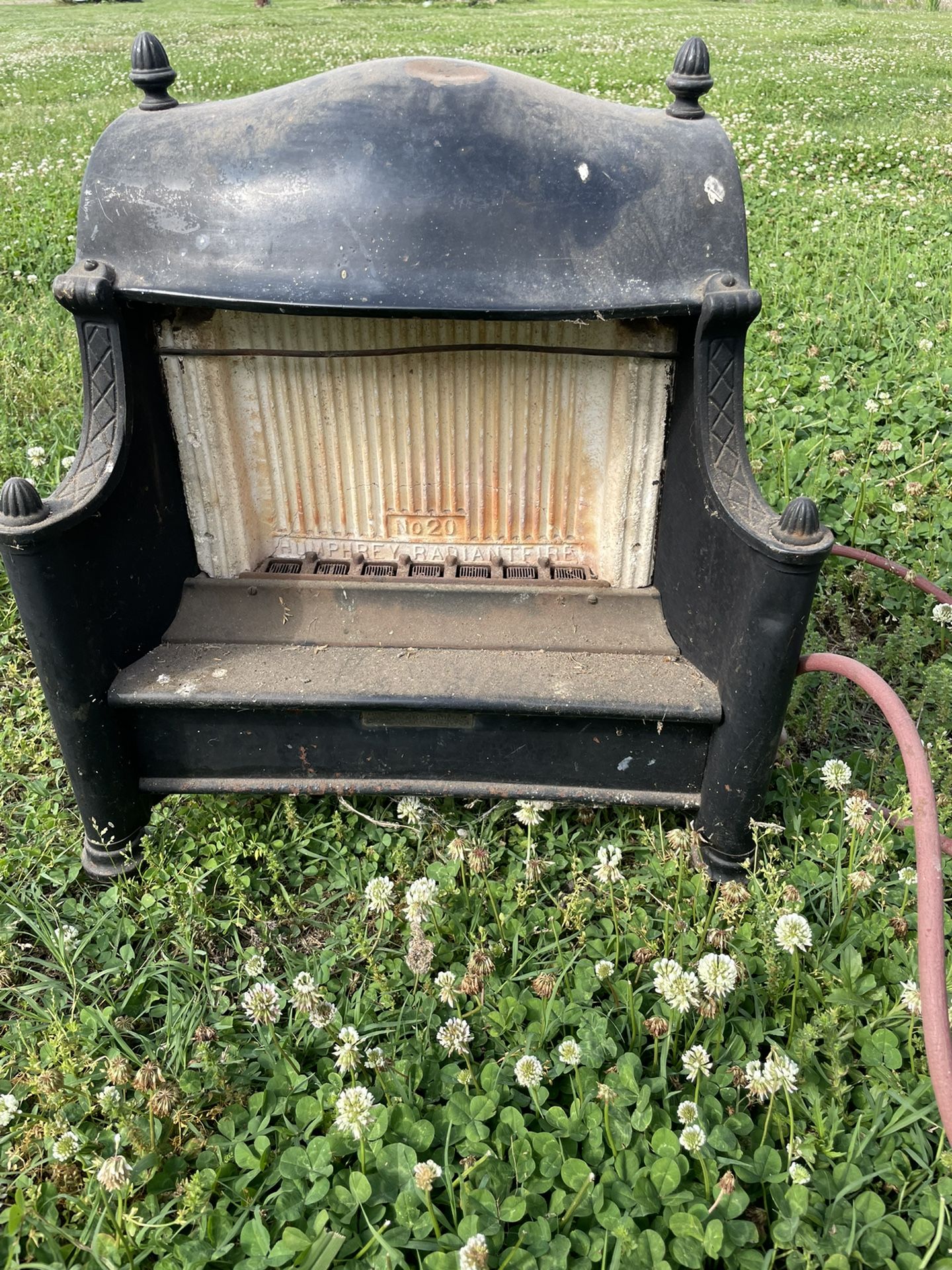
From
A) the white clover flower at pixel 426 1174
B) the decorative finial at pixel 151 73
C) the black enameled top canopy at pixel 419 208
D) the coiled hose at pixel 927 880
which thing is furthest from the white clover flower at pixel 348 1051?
the decorative finial at pixel 151 73

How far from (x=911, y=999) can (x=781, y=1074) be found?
0.39 meters

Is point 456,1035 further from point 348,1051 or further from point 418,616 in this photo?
point 418,616

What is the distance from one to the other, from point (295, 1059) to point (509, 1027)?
446 mm

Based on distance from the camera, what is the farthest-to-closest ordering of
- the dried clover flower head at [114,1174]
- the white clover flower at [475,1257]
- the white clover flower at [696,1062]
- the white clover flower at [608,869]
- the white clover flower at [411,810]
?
the white clover flower at [411,810], the white clover flower at [608,869], the white clover flower at [696,1062], the dried clover flower head at [114,1174], the white clover flower at [475,1257]

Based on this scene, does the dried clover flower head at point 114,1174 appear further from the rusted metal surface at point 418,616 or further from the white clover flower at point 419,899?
the rusted metal surface at point 418,616

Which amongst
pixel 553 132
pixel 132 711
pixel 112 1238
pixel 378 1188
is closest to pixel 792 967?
pixel 378 1188

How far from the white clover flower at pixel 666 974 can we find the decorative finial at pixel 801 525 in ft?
2.74

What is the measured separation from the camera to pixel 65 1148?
180 cm

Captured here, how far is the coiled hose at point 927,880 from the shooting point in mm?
1690

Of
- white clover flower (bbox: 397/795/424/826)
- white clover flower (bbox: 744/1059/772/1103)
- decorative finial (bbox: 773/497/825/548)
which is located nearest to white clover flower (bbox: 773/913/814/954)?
white clover flower (bbox: 744/1059/772/1103)

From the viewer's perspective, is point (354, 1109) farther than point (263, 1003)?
No

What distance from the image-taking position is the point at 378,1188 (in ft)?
5.98

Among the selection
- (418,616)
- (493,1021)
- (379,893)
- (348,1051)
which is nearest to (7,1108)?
(348,1051)

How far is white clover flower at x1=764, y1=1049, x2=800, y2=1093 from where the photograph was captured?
1.74 meters
